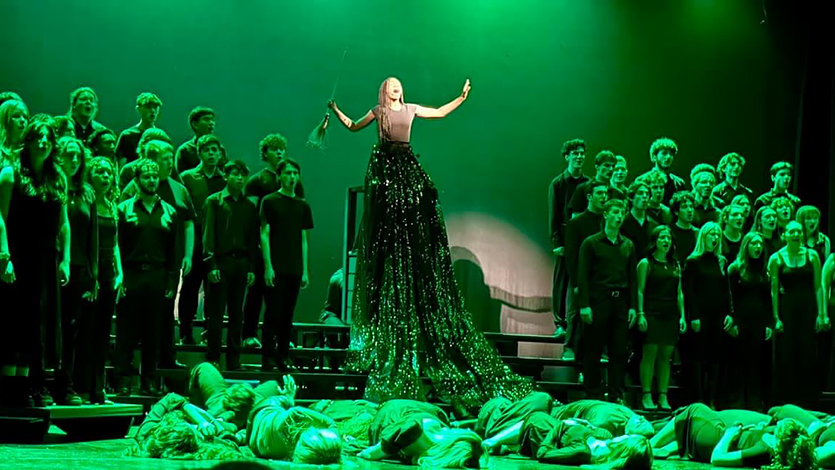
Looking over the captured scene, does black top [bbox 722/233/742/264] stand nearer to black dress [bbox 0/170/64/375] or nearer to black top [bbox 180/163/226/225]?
black top [bbox 180/163/226/225]

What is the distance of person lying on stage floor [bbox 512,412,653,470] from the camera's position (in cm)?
489

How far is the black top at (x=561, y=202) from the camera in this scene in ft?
30.3

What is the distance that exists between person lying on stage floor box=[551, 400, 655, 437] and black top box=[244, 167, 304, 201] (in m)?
3.21

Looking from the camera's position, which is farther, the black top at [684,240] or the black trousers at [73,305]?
the black top at [684,240]

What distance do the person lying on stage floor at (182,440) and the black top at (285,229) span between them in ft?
9.33

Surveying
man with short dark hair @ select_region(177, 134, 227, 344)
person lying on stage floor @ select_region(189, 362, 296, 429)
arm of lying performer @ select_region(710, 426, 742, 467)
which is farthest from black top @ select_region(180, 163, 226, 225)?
arm of lying performer @ select_region(710, 426, 742, 467)

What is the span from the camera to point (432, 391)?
7.46 m

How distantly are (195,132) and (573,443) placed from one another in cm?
472

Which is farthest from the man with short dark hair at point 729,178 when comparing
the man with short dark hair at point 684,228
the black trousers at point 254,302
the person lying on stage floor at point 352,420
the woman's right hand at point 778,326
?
the person lying on stage floor at point 352,420

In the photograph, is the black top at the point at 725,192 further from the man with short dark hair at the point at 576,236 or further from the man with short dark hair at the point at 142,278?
the man with short dark hair at the point at 142,278

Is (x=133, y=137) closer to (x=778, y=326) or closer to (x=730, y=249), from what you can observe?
(x=730, y=249)

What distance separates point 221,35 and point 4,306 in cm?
642

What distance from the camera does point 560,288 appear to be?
9234mm

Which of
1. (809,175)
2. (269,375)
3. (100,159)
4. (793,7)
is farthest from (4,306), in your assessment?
(793,7)
